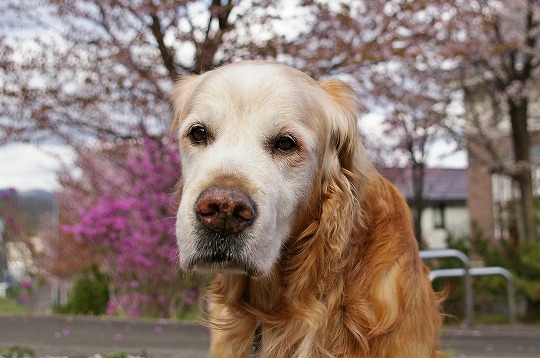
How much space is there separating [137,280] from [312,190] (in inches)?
295

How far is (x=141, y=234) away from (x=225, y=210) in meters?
7.17

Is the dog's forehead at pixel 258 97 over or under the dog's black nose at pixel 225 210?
over

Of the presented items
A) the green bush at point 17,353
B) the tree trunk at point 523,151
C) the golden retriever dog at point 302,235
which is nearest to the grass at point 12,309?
the green bush at point 17,353

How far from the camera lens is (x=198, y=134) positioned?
236 centimetres

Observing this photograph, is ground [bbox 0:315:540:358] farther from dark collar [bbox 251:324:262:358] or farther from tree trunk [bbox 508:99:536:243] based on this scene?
tree trunk [bbox 508:99:536:243]

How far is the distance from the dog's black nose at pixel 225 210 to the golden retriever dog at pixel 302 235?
0.29 feet

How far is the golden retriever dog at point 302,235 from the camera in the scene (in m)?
2.20

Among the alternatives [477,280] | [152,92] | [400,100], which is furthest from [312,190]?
[400,100]

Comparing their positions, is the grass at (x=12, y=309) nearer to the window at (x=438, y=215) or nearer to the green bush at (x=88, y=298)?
the green bush at (x=88, y=298)

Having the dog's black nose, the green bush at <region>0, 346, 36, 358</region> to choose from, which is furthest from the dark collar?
the green bush at <region>0, 346, 36, 358</region>

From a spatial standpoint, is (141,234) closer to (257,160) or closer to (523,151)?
(257,160)

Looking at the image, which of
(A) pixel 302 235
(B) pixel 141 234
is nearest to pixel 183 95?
(A) pixel 302 235

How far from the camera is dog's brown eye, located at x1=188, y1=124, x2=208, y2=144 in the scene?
2334 millimetres

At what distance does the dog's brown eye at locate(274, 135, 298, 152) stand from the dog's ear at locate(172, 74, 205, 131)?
454 mm
